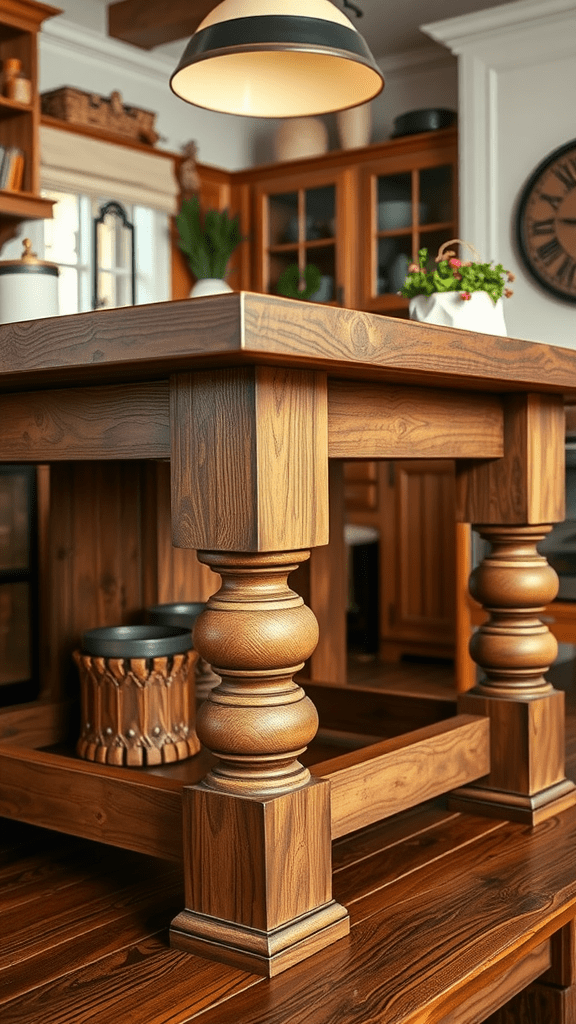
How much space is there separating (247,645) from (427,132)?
12.7ft

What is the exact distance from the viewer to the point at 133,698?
1734 millimetres

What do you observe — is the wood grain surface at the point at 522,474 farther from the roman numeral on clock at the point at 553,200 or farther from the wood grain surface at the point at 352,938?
the roman numeral on clock at the point at 553,200

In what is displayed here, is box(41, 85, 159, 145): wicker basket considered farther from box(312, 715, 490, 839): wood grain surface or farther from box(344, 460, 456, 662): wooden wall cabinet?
box(312, 715, 490, 839): wood grain surface

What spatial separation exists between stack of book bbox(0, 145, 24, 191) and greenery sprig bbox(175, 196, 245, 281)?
1011mm

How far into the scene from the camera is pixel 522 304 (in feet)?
13.7

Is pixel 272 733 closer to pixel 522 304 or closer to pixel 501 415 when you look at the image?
pixel 501 415

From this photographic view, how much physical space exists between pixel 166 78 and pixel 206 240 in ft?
2.79

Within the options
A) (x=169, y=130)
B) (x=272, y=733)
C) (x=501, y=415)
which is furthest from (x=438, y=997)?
(x=169, y=130)

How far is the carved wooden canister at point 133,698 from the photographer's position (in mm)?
1721

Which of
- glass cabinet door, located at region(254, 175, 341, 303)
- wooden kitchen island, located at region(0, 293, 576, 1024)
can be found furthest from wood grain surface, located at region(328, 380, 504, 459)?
glass cabinet door, located at region(254, 175, 341, 303)

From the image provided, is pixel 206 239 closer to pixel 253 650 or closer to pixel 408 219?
pixel 408 219

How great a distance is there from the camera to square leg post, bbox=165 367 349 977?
111 cm

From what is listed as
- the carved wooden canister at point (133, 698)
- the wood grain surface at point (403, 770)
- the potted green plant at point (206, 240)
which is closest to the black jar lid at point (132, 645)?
the carved wooden canister at point (133, 698)

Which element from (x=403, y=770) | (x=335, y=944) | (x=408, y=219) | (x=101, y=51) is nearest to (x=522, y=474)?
(x=403, y=770)
